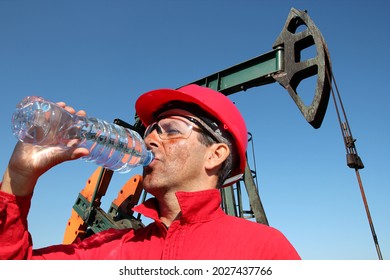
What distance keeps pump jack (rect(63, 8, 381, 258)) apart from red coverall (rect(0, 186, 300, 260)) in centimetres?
298

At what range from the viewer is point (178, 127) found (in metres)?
2.37

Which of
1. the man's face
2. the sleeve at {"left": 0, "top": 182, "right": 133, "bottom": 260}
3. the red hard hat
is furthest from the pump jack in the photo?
the sleeve at {"left": 0, "top": 182, "right": 133, "bottom": 260}

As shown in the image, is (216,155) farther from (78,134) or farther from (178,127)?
(78,134)

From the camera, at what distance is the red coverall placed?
1723mm

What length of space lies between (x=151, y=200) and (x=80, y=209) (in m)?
5.73

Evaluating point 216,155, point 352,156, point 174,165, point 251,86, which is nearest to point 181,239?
point 174,165

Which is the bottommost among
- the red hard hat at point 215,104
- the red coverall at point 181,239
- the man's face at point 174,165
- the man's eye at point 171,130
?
the red coverall at point 181,239

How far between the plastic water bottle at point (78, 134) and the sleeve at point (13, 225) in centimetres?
33

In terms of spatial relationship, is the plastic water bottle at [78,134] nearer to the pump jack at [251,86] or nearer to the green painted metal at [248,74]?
the pump jack at [251,86]

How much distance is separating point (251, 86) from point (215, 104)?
3.84 meters

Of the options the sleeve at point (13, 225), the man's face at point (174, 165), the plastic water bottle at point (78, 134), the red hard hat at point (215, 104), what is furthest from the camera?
the red hard hat at point (215, 104)

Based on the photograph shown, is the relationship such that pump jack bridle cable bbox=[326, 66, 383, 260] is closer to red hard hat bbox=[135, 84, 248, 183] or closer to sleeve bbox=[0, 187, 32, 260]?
red hard hat bbox=[135, 84, 248, 183]

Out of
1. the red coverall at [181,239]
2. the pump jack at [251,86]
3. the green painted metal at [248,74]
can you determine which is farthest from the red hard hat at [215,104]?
the green painted metal at [248,74]

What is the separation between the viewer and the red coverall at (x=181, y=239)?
172cm
